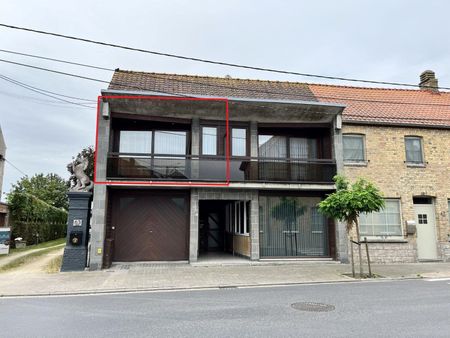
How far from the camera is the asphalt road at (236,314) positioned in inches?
205

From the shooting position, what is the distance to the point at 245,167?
44.2 ft

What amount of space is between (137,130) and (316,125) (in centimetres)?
700

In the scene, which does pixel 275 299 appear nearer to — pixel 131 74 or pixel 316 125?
pixel 316 125

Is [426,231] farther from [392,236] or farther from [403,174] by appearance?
[403,174]

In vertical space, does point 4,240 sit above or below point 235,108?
below

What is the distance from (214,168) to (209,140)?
3.81 feet

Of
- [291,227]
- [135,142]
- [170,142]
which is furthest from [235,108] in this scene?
[291,227]

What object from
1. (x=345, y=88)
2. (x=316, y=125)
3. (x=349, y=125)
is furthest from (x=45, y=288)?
(x=345, y=88)

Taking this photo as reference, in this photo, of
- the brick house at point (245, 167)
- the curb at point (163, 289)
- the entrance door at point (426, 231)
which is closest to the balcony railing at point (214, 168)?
the brick house at point (245, 167)

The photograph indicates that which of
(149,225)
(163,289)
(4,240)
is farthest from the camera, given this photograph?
(4,240)

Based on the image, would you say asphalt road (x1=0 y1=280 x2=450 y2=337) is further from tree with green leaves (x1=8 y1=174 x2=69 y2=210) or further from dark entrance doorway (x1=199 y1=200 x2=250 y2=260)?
tree with green leaves (x1=8 y1=174 x2=69 y2=210)

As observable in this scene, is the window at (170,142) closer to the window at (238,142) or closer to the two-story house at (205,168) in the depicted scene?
the two-story house at (205,168)

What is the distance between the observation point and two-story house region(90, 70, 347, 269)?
12.5 m

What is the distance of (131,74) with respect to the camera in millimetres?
14539
